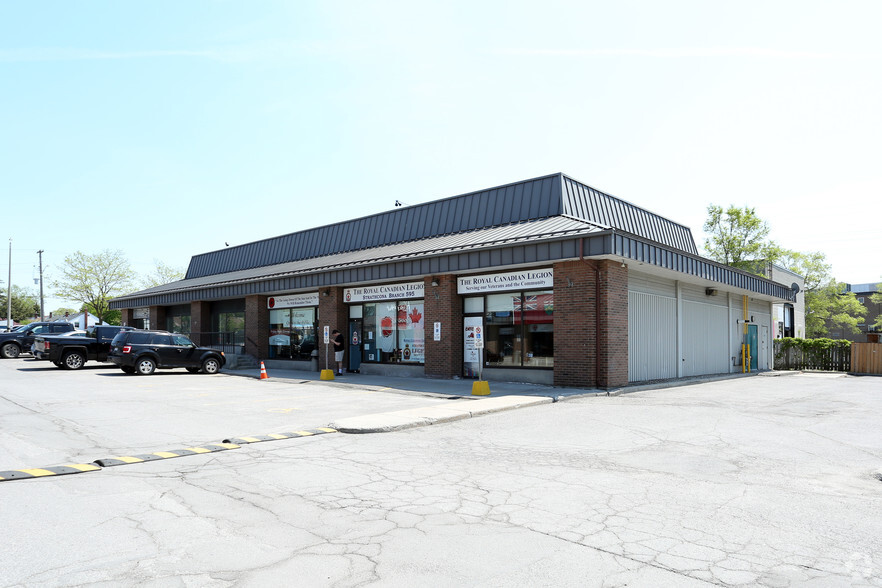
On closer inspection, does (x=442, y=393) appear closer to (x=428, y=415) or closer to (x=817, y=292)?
(x=428, y=415)

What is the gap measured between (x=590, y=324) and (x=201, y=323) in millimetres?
23604

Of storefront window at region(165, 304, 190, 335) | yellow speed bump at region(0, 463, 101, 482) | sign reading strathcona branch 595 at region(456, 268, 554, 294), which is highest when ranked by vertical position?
sign reading strathcona branch 595 at region(456, 268, 554, 294)

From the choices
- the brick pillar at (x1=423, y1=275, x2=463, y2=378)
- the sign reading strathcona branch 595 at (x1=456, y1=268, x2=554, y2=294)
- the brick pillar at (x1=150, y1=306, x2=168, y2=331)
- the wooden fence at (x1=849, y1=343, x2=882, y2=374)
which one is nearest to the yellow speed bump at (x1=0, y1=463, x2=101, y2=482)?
the sign reading strathcona branch 595 at (x1=456, y1=268, x2=554, y2=294)

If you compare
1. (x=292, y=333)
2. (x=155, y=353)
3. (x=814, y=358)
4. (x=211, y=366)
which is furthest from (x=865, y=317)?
(x=155, y=353)

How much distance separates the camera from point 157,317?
37.2m

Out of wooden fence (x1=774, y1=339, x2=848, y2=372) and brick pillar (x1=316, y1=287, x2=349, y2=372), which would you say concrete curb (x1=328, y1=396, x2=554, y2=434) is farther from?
wooden fence (x1=774, y1=339, x2=848, y2=372)

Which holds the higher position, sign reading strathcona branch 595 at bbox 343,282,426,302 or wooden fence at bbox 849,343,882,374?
sign reading strathcona branch 595 at bbox 343,282,426,302

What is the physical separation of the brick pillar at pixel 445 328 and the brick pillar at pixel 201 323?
17.2 meters

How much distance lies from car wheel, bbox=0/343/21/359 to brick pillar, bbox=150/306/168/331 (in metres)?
7.56

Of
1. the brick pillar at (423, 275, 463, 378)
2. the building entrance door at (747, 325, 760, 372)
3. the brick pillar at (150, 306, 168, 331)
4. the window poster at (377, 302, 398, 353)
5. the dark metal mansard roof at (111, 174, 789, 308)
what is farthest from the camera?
the brick pillar at (150, 306, 168, 331)

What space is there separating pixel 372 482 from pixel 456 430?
3757mm

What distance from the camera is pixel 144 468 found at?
722 centimetres

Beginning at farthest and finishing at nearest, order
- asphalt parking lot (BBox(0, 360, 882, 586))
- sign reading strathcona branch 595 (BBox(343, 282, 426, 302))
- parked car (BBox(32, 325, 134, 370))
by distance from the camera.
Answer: parked car (BBox(32, 325, 134, 370)) → sign reading strathcona branch 595 (BBox(343, 282, 426, 302)) → asphalt parking lot (BBox(0, 360, 882, 586))

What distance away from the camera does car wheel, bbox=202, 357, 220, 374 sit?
24344 millimetres
